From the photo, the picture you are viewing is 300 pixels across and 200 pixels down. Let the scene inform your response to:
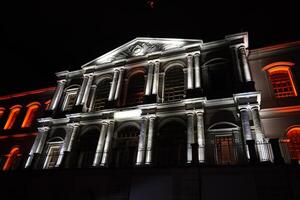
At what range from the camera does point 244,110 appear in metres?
14.5

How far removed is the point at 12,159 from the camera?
2205cm

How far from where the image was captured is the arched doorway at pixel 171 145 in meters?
15.2

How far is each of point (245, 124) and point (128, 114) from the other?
824cm

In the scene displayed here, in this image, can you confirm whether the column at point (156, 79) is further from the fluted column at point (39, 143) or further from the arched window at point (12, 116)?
the arched window at point (12, 116)

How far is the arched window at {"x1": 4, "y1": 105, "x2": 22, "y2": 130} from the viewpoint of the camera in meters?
25.1

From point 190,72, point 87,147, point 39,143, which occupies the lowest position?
point 87,147

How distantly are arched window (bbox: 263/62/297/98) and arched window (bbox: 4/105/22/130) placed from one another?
24827mm

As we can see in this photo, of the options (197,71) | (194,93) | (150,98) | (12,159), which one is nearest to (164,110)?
(150,98)

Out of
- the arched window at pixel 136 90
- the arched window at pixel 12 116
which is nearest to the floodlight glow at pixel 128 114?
the arched window at pixel 136 90

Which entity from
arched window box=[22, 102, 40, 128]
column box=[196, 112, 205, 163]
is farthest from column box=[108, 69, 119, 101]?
arched window box=[22, 102, 40, 128]

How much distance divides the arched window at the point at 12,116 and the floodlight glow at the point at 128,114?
1415cm

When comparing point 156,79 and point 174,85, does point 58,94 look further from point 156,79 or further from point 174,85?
point 174,85

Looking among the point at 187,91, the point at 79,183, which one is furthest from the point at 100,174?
the point at 187,91

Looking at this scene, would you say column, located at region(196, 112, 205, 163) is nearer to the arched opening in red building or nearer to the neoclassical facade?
the neoclassical facade
